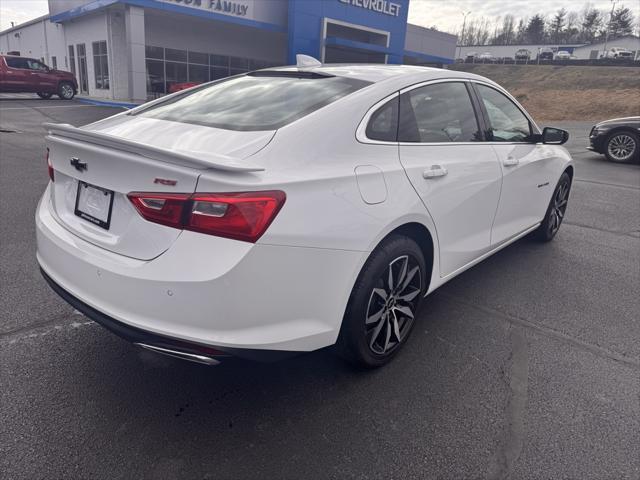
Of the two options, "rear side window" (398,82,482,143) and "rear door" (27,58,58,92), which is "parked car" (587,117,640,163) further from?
"rear door" (27,58,58,92)

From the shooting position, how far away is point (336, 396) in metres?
2.57

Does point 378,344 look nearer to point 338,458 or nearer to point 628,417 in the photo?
point 338,458

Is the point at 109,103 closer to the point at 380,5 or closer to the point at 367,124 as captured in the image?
the point at 380,5

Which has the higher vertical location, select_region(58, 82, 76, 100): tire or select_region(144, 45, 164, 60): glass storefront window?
select_region(144, 45, 164, 60): glass storefront window

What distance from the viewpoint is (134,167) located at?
2.08m

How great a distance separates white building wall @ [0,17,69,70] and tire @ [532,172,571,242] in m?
31.8

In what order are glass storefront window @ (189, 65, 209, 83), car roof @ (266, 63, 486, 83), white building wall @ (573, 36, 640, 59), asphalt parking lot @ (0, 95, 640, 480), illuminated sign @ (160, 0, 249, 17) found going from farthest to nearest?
white building wall @ (573, 36, 640, 59) < glass storefront window @ (189, 65, 209, 83) < illuminated sign @ (160, 0, 249, 17) < car roof @ (266, 63, 486, 83) < asphalt parking lot @ (0, 95, 640, 480)

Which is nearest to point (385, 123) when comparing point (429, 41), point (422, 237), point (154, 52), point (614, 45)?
point (422, 237)

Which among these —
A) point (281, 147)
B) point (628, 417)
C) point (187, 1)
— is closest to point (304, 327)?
point (281, 147)

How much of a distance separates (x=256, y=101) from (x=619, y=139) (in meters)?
11.8

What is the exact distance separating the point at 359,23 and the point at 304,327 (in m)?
32.4

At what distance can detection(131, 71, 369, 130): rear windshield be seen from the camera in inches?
98.7

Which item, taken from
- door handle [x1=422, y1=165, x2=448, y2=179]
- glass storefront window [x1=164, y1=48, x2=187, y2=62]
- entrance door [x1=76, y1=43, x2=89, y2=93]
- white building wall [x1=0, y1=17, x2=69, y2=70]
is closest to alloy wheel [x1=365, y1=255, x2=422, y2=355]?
door handle [x1=422, y1=165, x2=448, y2=179]

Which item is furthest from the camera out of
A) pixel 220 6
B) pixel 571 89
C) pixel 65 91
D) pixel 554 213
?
pixel 571 89
